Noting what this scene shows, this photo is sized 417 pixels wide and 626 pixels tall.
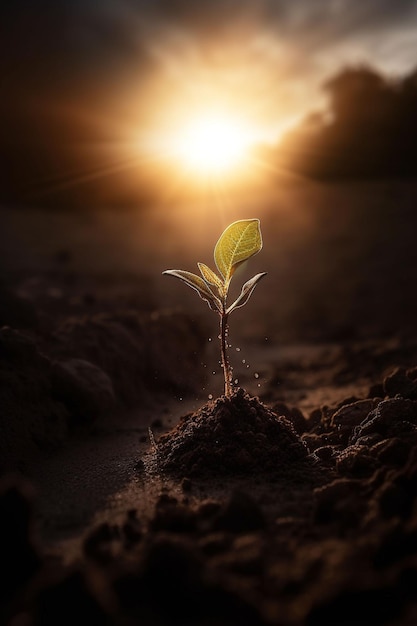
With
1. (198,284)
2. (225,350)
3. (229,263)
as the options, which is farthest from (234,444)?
(229,263)

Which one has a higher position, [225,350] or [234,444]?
[225,350]

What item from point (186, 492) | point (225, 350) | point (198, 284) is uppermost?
point (198, 284)

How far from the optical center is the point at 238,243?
3416 millimetres

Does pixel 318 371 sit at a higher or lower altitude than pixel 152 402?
higher

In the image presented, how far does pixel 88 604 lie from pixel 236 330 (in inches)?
401

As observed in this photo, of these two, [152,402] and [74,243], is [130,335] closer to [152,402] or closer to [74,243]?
[152,402]

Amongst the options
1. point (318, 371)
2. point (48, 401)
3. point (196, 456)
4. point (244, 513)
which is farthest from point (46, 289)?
point (244, 513)

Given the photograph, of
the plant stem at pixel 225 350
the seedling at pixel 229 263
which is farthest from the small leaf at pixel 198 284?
the plant stem at pixel 225 350

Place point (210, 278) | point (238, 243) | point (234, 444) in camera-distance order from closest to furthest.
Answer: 1. point (234, 444)
2. point (238, 243)
3. point (210, 278)

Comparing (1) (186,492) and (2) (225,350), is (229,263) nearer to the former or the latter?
(2) (225,350)

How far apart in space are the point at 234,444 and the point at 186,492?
1.35ft

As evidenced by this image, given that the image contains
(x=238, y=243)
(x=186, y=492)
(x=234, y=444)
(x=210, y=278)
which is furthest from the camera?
(x=210, y=278)

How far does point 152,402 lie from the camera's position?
5770 millimetres

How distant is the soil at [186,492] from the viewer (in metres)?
1.81
